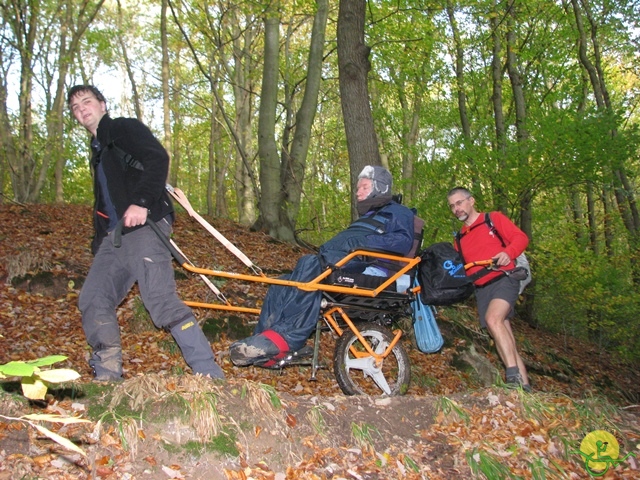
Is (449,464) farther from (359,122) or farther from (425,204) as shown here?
(425,204)

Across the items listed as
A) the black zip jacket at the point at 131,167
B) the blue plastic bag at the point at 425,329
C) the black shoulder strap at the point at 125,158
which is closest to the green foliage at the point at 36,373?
the black zip jacket at the point at 131,167

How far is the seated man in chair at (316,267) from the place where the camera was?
4020 millimetres

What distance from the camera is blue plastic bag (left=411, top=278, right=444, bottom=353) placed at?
486cm

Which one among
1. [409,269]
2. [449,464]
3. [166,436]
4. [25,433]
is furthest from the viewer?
[409,269]

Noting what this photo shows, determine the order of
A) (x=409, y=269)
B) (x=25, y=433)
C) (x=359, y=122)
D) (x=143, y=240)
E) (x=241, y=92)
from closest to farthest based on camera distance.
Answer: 1. (x=25, y=433)
2. (x=143, y=240)
3. (x=409, y=269)
4. (x=359, y=122)
5. (x=241, y=92)

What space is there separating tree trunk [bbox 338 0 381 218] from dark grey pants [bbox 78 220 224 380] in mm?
4057

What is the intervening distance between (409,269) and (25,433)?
3.18 metres

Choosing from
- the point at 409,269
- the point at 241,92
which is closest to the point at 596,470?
the point at 409,269

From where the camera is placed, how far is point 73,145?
61.8ft

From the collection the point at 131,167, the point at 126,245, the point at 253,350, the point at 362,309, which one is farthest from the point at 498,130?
the point at 126,245

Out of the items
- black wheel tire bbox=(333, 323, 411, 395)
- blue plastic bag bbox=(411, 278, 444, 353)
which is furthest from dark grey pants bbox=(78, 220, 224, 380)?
blue plastic bag bbox=(411, 278, 444, 353)

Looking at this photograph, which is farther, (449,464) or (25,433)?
(449,464)

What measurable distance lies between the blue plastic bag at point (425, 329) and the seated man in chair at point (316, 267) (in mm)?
639

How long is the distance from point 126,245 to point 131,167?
56cm
